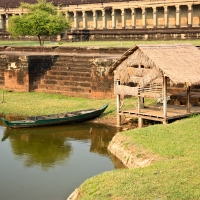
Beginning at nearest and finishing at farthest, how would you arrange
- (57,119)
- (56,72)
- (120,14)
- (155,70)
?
(155,70), (57,119), (56,72), (120,14)

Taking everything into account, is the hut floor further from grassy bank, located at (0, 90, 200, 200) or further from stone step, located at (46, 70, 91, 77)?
stone step, located at (46, 70, 91, 77)

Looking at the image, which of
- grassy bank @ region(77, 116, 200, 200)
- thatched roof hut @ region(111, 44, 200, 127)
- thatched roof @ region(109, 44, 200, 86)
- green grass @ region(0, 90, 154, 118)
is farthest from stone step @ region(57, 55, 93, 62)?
grassy bank @ region(77, 116, 200, 200)

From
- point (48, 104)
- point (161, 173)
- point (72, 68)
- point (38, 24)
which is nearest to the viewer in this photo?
point (161, 173)

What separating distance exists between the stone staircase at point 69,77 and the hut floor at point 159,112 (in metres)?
6.88

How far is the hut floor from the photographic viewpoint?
20.7 m

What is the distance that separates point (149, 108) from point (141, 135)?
4684 millimetres

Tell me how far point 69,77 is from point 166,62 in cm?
1085

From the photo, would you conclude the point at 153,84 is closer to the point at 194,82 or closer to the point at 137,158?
the point at 194,82

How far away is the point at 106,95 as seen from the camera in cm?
2753

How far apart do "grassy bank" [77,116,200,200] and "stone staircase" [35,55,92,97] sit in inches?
474

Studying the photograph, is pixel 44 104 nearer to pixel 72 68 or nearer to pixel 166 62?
pixel 72 68

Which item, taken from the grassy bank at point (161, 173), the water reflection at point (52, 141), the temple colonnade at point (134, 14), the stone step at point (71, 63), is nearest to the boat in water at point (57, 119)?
the water reflection at point (52, 141)

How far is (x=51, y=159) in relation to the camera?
18438 mm

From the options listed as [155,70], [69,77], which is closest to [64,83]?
[69,77]
